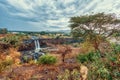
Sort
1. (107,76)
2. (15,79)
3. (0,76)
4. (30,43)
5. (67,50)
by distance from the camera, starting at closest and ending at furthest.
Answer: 1. (107,76)
2. (15,79)
3. (0,76)
4. (67,50)
5. (30,43)

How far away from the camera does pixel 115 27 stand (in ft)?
110

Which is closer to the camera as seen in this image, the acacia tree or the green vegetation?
the green vegetation

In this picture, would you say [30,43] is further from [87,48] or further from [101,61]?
[101,61]

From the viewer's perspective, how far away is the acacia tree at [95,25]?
109ft

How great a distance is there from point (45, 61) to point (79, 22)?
1474 centimetres

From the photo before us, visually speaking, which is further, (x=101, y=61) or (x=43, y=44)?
(x=43, y=44)

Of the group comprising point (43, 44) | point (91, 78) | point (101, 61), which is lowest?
point (43, 44)

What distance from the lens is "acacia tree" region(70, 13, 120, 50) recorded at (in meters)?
33.1

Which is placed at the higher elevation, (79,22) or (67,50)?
(79,22)

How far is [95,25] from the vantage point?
33344mm

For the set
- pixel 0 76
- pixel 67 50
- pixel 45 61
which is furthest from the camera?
pixel 67 50

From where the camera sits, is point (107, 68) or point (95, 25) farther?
point (95, 25)

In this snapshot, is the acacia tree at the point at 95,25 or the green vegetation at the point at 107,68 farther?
the acacia tree at the point at 95,25

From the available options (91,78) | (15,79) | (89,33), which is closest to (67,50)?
(89,33)
